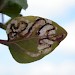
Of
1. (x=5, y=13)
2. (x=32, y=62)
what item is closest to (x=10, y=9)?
(x=5, y=13)

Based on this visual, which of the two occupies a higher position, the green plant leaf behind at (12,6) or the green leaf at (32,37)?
the green plant leaf behind at (12,6)

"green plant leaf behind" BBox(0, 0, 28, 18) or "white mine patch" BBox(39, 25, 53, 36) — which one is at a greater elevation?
"green plant leaf behind" BBox(0, 0, 28, 18)

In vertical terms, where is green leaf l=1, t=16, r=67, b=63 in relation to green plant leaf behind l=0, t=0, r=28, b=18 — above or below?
below
